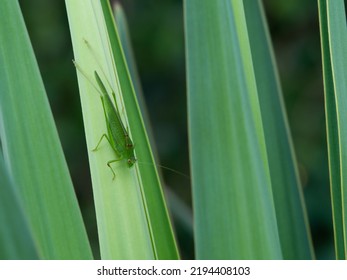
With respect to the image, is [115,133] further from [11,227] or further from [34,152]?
[11,227]

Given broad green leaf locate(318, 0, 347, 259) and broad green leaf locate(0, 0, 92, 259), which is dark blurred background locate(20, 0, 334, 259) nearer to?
broad green leaf locate(318, 0, 347, 259)

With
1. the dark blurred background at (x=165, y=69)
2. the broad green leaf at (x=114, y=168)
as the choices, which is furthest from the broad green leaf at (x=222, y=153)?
the dark blurred background at (x=165, y=69)

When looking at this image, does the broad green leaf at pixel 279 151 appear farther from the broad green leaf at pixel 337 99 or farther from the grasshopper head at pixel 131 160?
the grasshopper head at pixel 131 160

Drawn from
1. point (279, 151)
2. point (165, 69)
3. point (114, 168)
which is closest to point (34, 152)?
point (114, 168)

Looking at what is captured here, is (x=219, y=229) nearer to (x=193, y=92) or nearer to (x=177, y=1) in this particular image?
(x=193, y=92)

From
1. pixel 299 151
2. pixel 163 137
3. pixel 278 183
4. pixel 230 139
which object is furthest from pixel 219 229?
pixel 163 137

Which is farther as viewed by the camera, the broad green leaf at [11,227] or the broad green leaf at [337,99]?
the broad green leaf at [337,99]

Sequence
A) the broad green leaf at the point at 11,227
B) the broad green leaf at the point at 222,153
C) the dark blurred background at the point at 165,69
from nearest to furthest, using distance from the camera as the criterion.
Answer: the broad green leaf at the point at 11,227, the broad green leaf at the point at 222,153, the dark blurred background at the point at 165,69
